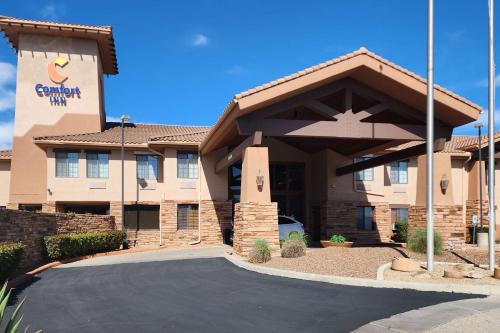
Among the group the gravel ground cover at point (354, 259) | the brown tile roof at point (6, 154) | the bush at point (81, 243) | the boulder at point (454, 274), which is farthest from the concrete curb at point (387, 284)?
the brown tile roof at point (6, 154)

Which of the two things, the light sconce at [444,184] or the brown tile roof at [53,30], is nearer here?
the light sconce at [444,184]

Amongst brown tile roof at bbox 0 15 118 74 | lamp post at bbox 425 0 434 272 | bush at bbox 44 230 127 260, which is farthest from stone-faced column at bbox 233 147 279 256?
brown tile roof at bbox 0 15 118 74

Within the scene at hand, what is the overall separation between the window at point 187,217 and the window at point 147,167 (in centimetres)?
260

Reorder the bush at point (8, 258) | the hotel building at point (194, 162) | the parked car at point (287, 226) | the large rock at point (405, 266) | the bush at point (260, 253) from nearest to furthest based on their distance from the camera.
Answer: the bush at point (8, 258) < the large rock at point (405, 266) < the bush at point (260, 253) < the hotel building at point (194, 162) < the parked car at point (287, 226)

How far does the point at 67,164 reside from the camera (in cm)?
2469

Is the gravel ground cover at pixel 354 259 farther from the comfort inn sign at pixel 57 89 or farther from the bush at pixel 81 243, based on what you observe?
the comfort inn sign at pixel 57 89

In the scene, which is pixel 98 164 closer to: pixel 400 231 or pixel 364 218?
pixel 364 218

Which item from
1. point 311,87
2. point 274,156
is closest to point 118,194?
point 274,156

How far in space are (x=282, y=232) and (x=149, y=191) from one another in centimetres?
886

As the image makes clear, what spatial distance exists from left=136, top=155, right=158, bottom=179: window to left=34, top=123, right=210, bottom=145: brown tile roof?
978 millimetres

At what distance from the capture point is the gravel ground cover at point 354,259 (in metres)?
12.0

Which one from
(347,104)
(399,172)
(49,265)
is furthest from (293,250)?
(399,172)

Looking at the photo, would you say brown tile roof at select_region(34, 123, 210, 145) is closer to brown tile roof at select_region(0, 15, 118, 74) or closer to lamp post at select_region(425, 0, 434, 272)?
brown tile roof at select_region(0, 15, 118, 74)

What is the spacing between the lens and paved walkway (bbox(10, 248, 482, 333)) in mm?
7539
